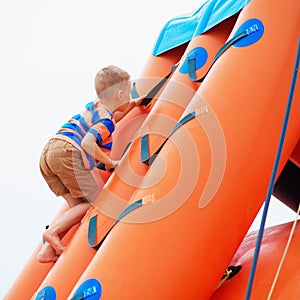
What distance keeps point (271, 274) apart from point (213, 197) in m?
0.25

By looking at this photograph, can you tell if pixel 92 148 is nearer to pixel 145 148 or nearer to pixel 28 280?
pixel 145 148

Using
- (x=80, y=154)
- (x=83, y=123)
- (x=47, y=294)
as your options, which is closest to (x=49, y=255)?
(x=47, y=294)

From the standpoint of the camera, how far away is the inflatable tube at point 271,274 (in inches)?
50.7

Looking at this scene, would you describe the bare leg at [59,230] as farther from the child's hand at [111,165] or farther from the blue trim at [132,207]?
the blue trim at [132,207]

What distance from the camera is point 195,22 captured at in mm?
2150

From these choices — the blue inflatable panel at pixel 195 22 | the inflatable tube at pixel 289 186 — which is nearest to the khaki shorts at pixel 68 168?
the blue inflatable panel at pixel 195 22

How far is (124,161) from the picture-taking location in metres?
1.75

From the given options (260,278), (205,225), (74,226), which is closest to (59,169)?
(74,226)

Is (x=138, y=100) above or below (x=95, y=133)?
above

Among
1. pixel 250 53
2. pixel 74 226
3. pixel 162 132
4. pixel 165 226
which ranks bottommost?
pixel 74 226

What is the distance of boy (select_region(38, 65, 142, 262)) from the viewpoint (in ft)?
5.58

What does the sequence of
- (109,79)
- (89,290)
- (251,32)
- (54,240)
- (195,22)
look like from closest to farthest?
(89,290), (251,32), (54,240), (109,79), (195,22)

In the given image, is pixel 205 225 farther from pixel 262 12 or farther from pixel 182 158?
pixel 262 12

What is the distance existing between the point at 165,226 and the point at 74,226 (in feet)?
1.95
